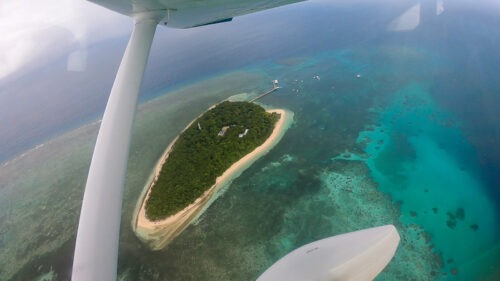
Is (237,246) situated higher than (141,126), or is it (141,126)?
(141,126)

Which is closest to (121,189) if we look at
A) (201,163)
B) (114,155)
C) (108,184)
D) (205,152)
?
(108,184)

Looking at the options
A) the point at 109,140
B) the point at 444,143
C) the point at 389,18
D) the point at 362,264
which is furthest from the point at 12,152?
the point at 389,18

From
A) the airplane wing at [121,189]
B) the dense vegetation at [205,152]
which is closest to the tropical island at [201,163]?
the dense vegetation at [205,152]

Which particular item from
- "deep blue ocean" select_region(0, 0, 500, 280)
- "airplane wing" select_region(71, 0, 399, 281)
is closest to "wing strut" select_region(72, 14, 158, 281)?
"airplane wing" select_region(71, 0, 399, 281)

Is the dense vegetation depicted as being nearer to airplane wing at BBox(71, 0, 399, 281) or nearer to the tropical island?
the tropical island

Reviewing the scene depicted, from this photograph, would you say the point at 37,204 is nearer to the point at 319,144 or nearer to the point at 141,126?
the point at 141,126

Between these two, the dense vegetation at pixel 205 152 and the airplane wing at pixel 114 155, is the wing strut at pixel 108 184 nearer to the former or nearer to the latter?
the airplane wing at pixel 114 155
